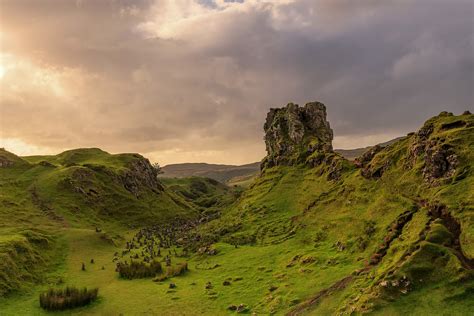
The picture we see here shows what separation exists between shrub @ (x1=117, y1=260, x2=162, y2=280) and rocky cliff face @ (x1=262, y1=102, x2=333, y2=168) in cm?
6284

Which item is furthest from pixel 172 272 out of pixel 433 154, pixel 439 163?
pixel 433 154

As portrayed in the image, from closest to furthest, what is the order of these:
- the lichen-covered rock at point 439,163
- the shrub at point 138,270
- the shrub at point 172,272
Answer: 1. the lichen-covered rock at point 439,163
2. the shrub at point 172,272
3. the shrub at point 138,270

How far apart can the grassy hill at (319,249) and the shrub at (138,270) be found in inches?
76.2

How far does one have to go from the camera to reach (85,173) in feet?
554

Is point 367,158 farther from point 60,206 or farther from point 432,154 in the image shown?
point 60,206

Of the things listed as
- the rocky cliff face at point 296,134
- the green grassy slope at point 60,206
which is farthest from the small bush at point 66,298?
the rocky cliff face at point 296,134

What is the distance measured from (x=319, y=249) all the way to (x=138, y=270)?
33705 millimetres

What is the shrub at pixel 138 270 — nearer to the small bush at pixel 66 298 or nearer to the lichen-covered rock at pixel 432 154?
the small bush at pixel 66 298

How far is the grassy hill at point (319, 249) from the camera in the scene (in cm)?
3878

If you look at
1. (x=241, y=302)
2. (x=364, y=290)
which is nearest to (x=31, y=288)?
(x=241, y=302)

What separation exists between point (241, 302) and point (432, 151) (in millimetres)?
39807

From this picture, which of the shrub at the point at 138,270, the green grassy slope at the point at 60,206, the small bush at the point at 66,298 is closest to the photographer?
the small bush at the point at 66,298

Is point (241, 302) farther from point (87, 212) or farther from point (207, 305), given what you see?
point (87, 212)

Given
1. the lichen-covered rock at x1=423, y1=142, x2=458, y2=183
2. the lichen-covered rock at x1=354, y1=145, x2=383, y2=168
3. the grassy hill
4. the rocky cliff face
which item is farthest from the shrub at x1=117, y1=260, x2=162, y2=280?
the rocky cliff face
